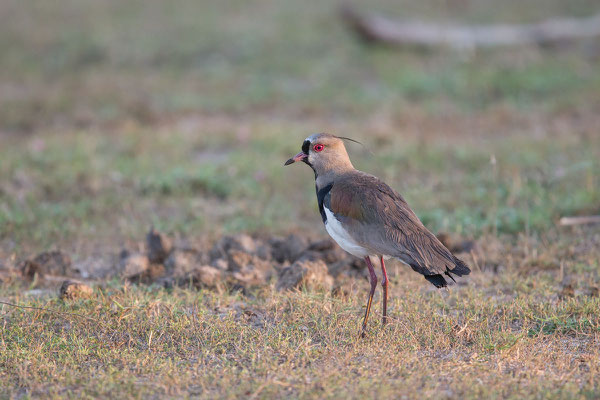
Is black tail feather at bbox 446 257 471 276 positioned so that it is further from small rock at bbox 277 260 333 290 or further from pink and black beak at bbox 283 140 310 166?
pink and black beak at bbox 283 140 310 166

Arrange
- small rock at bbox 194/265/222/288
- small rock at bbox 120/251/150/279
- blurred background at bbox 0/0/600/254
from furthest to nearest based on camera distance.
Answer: blurred background at bbox 0/0/600/254 → small rock at bbox 120/251/150/279 → small rock at bbox 194/265/222/288

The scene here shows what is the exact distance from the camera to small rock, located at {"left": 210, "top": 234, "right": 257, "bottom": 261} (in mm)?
5898

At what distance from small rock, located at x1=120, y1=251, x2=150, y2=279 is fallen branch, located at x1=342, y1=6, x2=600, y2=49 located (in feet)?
27.2

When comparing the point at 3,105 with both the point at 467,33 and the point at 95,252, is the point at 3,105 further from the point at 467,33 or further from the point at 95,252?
the point at 467,33

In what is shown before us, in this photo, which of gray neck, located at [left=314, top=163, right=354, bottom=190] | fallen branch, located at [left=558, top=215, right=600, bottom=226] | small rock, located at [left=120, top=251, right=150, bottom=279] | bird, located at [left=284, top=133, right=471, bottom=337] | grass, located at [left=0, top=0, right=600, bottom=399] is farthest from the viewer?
fallen branch, located at [left=558, top=215, right=600, bottom=226]

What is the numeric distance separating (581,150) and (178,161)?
449 cm

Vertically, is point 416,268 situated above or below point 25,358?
above

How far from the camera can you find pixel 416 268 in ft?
13.6

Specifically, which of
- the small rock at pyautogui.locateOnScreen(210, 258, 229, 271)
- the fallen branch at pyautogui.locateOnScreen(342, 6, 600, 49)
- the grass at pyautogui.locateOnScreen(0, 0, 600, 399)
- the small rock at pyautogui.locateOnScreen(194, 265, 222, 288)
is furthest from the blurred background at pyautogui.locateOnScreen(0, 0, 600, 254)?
the small rock at pyautogui.locateOnScreen(194, 265, 222, 288)

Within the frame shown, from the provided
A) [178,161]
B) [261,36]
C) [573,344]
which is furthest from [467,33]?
[573,344]

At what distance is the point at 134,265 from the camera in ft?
18.5

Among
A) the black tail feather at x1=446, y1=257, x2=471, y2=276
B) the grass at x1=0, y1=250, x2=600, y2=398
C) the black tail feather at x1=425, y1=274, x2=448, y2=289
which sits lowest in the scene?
the grass at x1=0, y1=250, x2=600, y2=398

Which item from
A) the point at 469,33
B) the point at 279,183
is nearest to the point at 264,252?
the point at 279,183

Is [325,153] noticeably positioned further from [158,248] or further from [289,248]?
[158,248]
